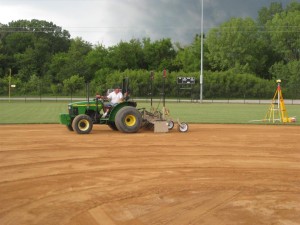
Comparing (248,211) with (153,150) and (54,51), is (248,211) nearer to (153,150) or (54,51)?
(153,150)

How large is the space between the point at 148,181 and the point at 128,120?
26.4ft

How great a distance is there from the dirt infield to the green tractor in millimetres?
1232

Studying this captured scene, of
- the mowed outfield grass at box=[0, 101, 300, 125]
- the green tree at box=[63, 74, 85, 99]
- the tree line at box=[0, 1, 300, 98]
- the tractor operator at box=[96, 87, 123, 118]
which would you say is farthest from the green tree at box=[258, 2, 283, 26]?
the tractor operator at box=[96, 87, 123, 118]

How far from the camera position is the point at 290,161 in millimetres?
11023

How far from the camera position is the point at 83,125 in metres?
16.2

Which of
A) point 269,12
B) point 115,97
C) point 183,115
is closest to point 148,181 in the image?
point 115,97

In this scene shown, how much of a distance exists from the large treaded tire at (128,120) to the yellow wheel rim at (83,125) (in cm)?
101

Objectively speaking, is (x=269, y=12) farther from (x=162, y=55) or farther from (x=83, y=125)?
(x=83, y=125)

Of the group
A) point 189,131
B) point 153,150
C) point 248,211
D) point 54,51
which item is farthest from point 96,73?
point 248,211

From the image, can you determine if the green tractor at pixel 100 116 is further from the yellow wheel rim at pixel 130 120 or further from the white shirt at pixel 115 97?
the white shirt at pixel 115 97

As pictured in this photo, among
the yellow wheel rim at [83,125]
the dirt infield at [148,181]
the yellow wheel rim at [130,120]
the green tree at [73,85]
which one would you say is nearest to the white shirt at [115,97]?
the yellow wheel rim at [130,120]

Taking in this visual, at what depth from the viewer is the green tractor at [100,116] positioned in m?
16.1

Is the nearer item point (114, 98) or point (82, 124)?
point (82, 124)

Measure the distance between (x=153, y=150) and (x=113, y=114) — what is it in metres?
4.30
